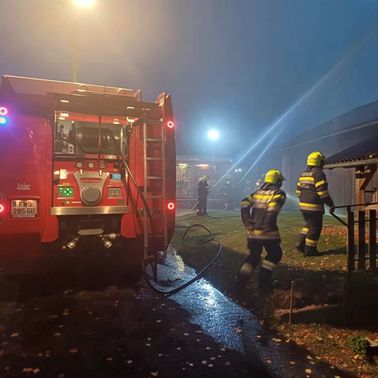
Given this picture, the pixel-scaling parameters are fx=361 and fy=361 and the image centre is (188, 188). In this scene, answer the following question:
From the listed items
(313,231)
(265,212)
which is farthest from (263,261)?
(313,231)

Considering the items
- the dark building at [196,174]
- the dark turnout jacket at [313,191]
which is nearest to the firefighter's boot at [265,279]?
the dark turnout jacket at [313,191]

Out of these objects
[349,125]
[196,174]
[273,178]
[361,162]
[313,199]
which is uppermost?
[349,125]

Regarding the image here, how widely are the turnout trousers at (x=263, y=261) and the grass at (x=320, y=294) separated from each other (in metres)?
0.21

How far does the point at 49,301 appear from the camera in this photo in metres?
4.82

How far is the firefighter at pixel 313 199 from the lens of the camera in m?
6.46

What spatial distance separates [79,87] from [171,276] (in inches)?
150

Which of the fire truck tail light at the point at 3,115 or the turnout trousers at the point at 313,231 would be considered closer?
the fire truck tail light at the point at 3,115

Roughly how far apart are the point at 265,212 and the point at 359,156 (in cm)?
345

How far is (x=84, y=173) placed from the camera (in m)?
5.34

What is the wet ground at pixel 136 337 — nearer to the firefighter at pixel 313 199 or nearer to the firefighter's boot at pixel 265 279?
the firefighter's boot at pixel 265 279

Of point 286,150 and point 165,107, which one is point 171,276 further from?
point 286,150

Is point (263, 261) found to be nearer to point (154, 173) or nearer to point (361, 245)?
point (361, 245)

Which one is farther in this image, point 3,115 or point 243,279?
point 243,279

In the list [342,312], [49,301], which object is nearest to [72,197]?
[49,301]
